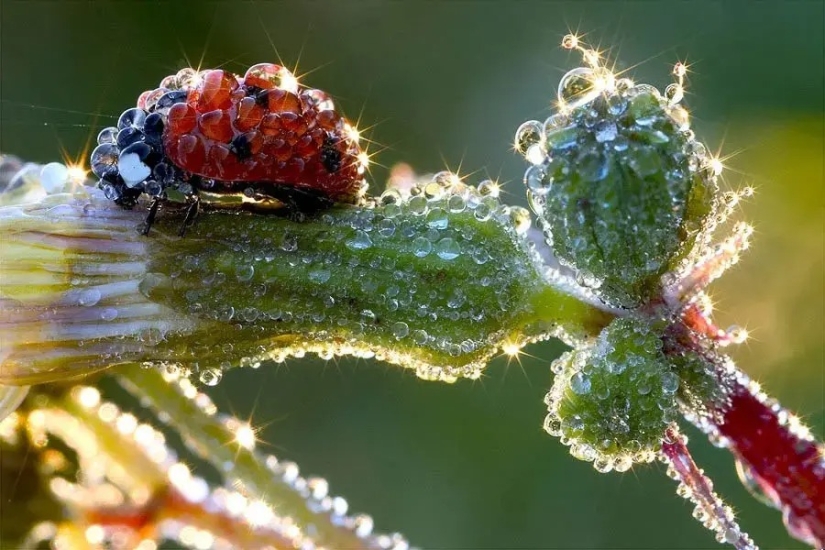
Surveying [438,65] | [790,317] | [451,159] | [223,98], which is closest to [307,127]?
[223,98]

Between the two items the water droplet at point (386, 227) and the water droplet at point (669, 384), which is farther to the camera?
the water droplet at point (386, 227)

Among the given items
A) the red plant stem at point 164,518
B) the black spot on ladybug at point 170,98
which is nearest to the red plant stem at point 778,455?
the black spot on ladybug at point 170,98

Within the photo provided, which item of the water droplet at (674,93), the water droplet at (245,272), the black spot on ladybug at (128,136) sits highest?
the water droplet at (674,93)

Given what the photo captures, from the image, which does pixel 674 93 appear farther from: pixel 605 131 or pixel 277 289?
pixel 277 289

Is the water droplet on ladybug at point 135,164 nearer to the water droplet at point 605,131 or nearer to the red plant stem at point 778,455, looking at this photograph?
the water droplet at point 605,131

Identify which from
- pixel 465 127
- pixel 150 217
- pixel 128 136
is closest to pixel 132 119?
pixel 128 136

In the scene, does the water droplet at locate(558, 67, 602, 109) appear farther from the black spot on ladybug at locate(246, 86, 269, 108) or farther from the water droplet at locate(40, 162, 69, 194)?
the water droplet at locate(40, 162, 69, 194)

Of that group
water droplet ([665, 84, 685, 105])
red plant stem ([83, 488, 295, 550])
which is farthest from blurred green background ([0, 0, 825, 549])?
water droplet ([665, 84, 685, 105])
